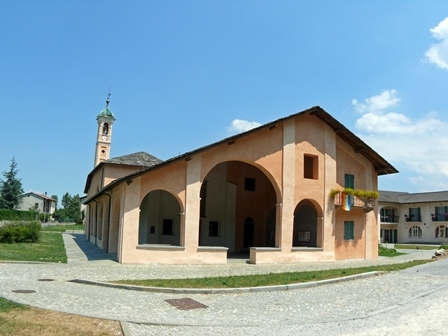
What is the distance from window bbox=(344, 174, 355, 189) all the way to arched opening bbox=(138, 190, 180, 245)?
33.5 feet

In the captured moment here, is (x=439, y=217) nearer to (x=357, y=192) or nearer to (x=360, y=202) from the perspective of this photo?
(x=360, y=202)

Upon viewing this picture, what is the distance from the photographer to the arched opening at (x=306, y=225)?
24.2m

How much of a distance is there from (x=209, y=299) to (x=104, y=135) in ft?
149

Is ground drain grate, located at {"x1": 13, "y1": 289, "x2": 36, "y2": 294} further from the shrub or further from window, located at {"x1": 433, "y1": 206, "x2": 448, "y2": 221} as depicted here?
window, located at {"x1": 433, "y1": 206, "x2": 448, "y2": 221}

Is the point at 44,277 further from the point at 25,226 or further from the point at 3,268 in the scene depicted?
the point at 25,226

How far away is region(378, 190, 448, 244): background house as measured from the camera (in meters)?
52.6

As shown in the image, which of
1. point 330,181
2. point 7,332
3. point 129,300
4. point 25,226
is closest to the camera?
point 7,332

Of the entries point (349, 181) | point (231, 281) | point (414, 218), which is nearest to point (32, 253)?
point (231, 281)

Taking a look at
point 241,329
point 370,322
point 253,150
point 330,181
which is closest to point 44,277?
point 241,329

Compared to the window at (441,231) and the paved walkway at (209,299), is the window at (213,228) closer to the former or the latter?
the paved walkway at (209,299)

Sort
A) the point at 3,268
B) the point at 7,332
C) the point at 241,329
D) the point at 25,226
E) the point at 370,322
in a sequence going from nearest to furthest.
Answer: the point at 7,332 → the point at 241,329 → the point at 370,322 → the point at 3,268 → the point at 25,226

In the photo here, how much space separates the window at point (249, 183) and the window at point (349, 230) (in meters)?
6.58

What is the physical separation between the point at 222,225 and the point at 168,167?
8.35 m

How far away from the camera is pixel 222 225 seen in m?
25.9
